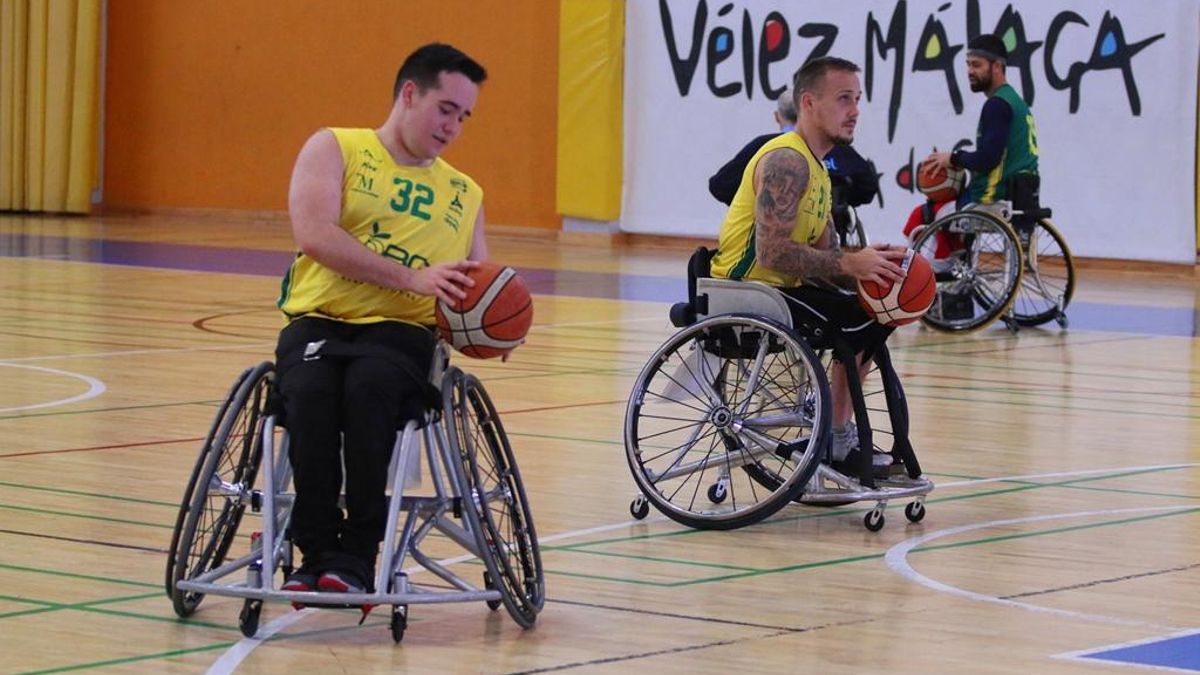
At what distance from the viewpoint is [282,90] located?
1870 cm

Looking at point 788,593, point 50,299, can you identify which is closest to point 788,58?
point 50,299

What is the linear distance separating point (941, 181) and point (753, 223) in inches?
217

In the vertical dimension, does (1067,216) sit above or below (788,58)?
below

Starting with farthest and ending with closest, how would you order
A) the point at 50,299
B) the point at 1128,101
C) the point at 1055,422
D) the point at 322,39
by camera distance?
the point at 322,39 < the point at 1128,101 < the point at 50,299 < the point at 1055,422

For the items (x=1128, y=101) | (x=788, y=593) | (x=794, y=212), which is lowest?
(x=788, y=593)

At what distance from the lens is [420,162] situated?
4.28 m

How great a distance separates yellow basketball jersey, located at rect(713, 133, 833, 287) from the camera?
5.41 metres

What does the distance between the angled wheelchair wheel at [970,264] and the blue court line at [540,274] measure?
2.61ft

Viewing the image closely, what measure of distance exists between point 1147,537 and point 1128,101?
9.87m

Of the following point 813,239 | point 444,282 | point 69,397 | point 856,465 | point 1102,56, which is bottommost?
point 69,397

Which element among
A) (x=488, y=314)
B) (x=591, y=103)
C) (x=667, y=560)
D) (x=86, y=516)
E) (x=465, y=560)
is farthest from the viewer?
(x=591, y=103)

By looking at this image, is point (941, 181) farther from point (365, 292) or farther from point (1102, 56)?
point (365, 292)

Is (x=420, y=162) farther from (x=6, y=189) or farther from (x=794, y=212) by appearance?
(x=6, y=189)

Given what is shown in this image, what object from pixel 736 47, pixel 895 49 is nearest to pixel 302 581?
pixel 895 49
